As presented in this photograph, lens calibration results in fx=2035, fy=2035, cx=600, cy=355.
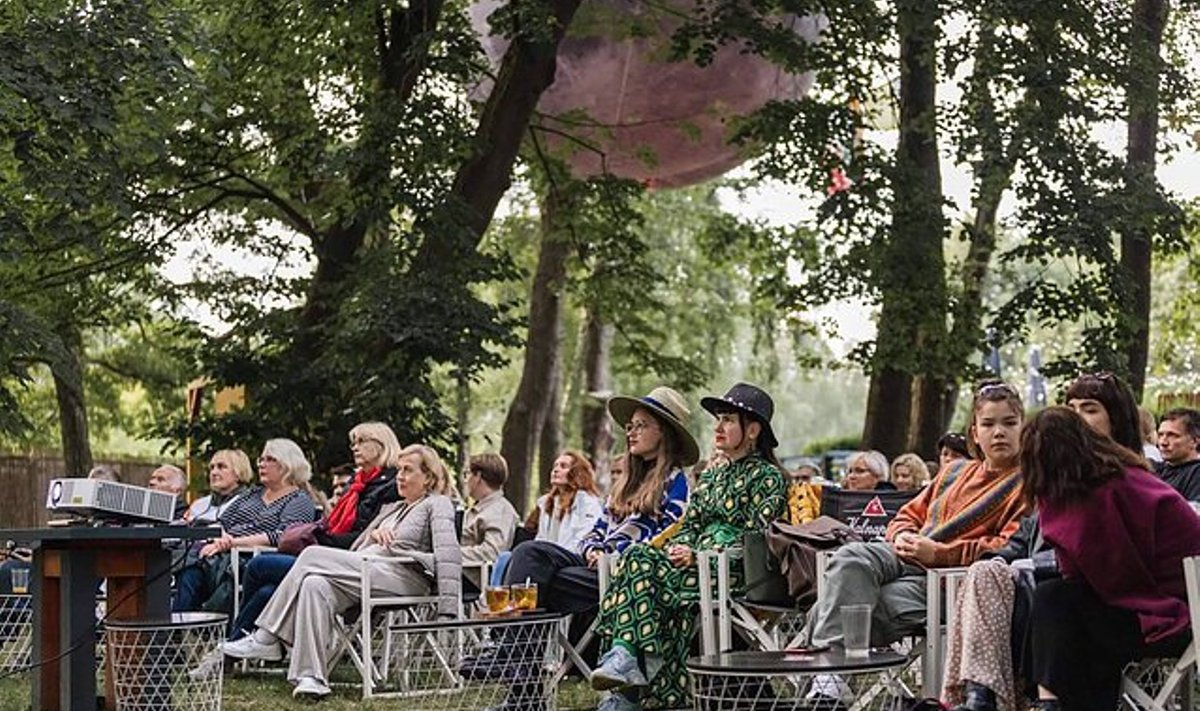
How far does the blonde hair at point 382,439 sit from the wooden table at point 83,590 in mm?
2118

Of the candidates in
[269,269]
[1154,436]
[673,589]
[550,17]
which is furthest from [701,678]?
[269,269]

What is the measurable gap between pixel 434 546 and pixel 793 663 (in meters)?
3.86

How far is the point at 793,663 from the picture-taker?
597cm

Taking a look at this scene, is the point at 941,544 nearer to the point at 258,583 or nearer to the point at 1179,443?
the point at 1179,443

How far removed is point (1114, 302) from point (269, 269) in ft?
24.4

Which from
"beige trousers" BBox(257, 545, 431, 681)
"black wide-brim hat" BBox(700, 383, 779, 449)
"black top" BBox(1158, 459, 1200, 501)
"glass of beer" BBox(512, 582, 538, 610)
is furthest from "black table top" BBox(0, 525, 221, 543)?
"black top" BBox(1158, 459, 1200, 501)

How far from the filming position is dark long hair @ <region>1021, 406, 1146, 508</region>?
6.21m

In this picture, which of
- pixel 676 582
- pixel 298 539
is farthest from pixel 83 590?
pixel 676 582

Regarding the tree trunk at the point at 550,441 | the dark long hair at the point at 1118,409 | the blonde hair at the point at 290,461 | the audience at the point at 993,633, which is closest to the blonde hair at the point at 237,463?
the blonde hair at the point at 290,461

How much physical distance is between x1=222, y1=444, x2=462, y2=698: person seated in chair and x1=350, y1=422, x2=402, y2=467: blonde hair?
67cm

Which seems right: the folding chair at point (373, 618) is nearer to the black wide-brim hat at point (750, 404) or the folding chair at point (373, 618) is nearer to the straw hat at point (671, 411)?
the straw hat at point (671, 411)

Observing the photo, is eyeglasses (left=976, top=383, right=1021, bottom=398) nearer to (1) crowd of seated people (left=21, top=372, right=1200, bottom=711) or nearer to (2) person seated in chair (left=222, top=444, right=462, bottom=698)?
(1) crowd of seated people (left=21, top=372, right=1200, bottom=711)

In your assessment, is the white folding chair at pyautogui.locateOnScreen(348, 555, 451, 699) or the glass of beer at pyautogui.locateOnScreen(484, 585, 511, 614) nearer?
the glass of beer at pyautogui.locateOnScreen(484, 585, 511, 614)

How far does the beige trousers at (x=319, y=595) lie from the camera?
9.31m
